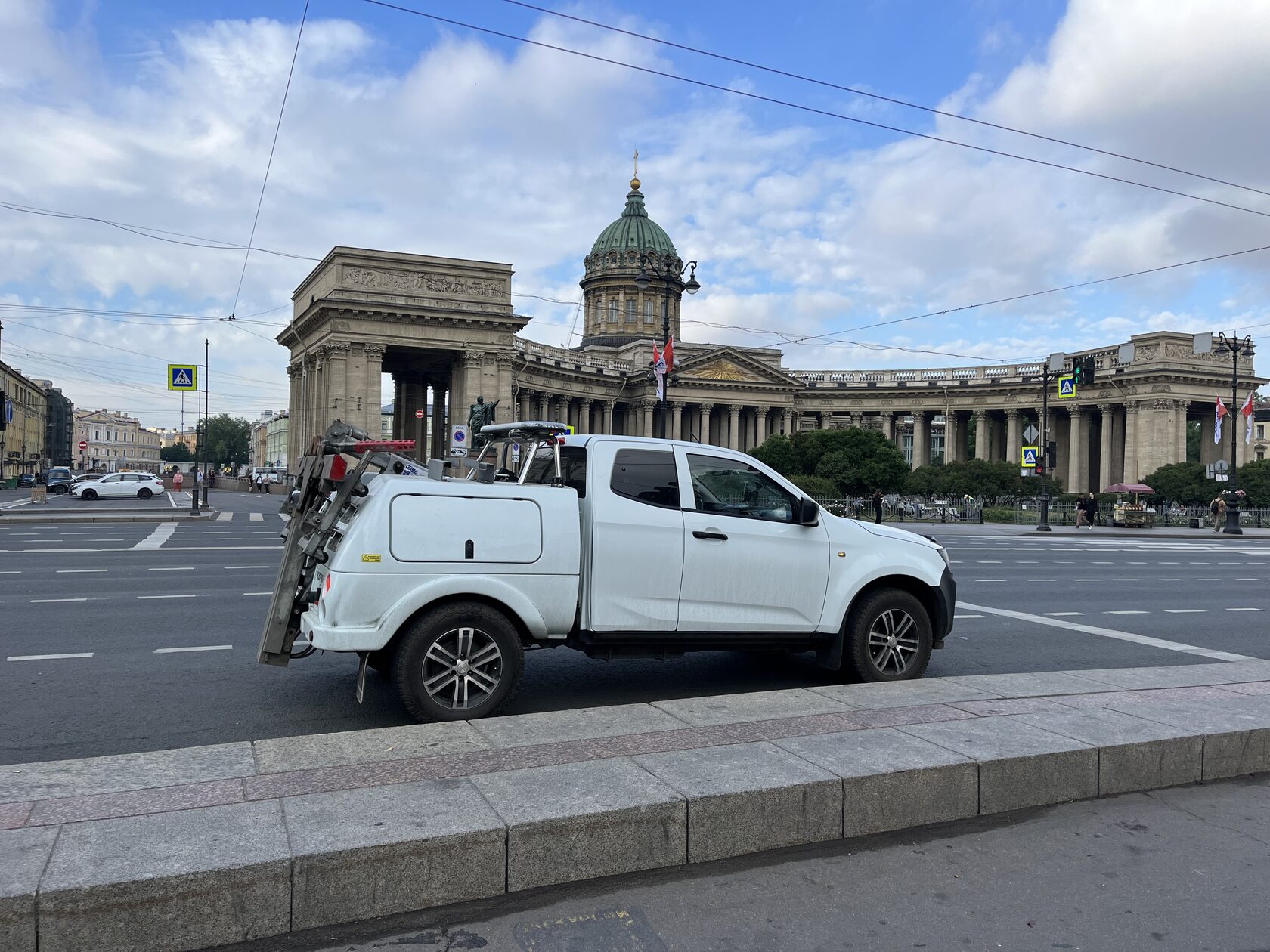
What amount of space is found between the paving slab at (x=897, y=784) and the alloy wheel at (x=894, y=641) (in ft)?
8.21

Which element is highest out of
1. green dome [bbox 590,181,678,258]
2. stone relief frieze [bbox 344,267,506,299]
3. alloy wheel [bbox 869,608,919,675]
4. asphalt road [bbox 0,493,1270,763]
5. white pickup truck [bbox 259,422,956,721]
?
green dome [bbox 590,181,678,258]

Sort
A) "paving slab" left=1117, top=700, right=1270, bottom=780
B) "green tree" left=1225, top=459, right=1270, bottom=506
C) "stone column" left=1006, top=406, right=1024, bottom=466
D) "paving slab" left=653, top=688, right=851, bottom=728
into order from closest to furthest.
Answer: "paving slab" left=1117, top=700, right=1270, bottom=780 → "paving slab" left=653, top=688, right=851, bottom=728 → "green tree" left=1225, top=459, right=1270, bottom=506 → "stone column" left=1006, top=406, right=1024, bottom=466

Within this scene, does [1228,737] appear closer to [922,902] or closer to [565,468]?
[922,902]

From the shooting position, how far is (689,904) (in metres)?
4.13

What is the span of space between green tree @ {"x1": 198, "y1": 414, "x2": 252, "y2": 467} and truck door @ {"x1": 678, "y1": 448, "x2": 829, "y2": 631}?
16654 centimetres

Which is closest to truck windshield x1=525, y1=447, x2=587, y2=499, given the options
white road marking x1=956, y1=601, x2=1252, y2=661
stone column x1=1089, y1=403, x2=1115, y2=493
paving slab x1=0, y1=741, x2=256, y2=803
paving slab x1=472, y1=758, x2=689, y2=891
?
paving slab x1=472, y1=758, x2=689, y2=891

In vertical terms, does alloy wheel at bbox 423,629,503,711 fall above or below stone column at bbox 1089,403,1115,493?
below

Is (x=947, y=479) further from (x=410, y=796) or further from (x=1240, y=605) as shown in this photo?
(x=410, y=796)

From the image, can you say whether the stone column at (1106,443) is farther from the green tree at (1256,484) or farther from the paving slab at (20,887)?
the paving slab at (20,887)

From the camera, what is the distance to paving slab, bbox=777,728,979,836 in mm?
4861

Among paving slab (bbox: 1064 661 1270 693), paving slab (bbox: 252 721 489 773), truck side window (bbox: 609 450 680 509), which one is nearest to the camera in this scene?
paving slab (bbox: 252 721 489 773)

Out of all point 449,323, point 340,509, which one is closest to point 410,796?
point 340,509

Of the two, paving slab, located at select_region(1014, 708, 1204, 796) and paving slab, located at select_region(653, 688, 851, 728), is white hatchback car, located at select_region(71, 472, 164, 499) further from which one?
paving slab, located at select_region(1014, 708, 1204, 796)

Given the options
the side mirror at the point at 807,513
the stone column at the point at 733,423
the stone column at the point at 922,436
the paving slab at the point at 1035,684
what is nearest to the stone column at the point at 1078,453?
the stone column at the point at 922,436
